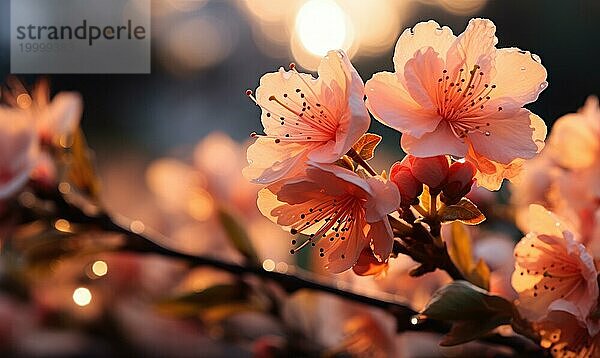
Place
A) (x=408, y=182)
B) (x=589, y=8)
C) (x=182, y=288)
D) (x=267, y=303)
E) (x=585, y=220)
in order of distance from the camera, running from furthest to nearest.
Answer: (x=589, y=8) < (x=182, y=288) < (x=267, y=303) < (x=585, y=220) < (x=408, y=182)

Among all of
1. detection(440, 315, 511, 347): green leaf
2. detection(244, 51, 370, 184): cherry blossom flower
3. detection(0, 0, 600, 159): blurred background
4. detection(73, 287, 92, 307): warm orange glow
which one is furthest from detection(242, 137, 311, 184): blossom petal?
detection(73, 287, 92, 307): warm orange glow

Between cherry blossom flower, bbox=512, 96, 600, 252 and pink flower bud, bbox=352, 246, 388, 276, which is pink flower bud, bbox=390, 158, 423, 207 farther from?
cherry blossom flower, bbox=512, 96, 600, 252

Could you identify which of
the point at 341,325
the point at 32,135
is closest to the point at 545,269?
the point at 341,325

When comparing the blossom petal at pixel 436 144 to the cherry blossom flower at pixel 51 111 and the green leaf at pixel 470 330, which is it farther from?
the cherry blossom flower at pixel 51 111

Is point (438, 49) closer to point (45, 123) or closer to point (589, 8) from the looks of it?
point (45, 123)

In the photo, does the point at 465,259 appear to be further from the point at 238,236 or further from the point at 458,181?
the point at 238,236

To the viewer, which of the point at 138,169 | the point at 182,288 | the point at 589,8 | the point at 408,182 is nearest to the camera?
the point at 408,182

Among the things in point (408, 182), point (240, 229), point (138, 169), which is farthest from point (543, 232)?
point (138, 169)
